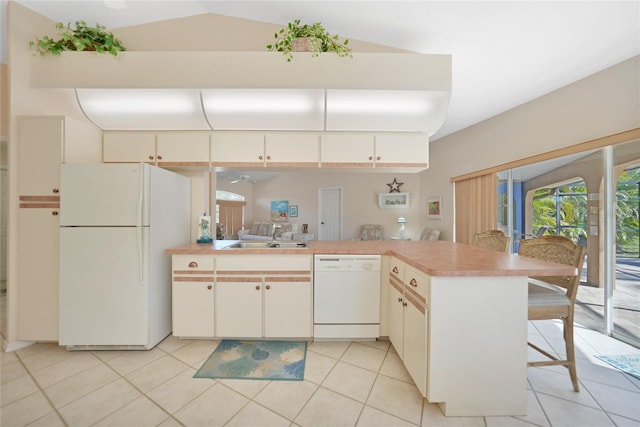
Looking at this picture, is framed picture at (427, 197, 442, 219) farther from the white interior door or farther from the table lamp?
the white interior door

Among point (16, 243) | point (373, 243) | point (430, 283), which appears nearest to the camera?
point (430, 283)

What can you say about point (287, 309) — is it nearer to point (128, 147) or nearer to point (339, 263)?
point (339, 263)

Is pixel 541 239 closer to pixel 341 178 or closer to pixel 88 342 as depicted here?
pixel 88 342

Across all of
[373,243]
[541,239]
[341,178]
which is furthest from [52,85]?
[341,178]

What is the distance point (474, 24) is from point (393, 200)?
14.2 ft

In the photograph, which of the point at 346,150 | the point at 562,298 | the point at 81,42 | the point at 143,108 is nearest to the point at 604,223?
the point at 562,298

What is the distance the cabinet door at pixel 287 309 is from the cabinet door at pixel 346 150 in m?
1.18

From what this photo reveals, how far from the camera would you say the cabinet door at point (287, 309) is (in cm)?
206

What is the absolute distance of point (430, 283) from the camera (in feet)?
4.39

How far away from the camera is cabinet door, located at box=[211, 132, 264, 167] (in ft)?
7.59

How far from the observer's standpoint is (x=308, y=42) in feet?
6.81

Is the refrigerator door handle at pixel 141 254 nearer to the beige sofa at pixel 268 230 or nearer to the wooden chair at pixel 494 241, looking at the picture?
the wooden chair at pixel 494 241

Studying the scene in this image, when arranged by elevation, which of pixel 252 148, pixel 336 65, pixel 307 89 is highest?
pixel 336 65

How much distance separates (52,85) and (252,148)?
1.71 metres
